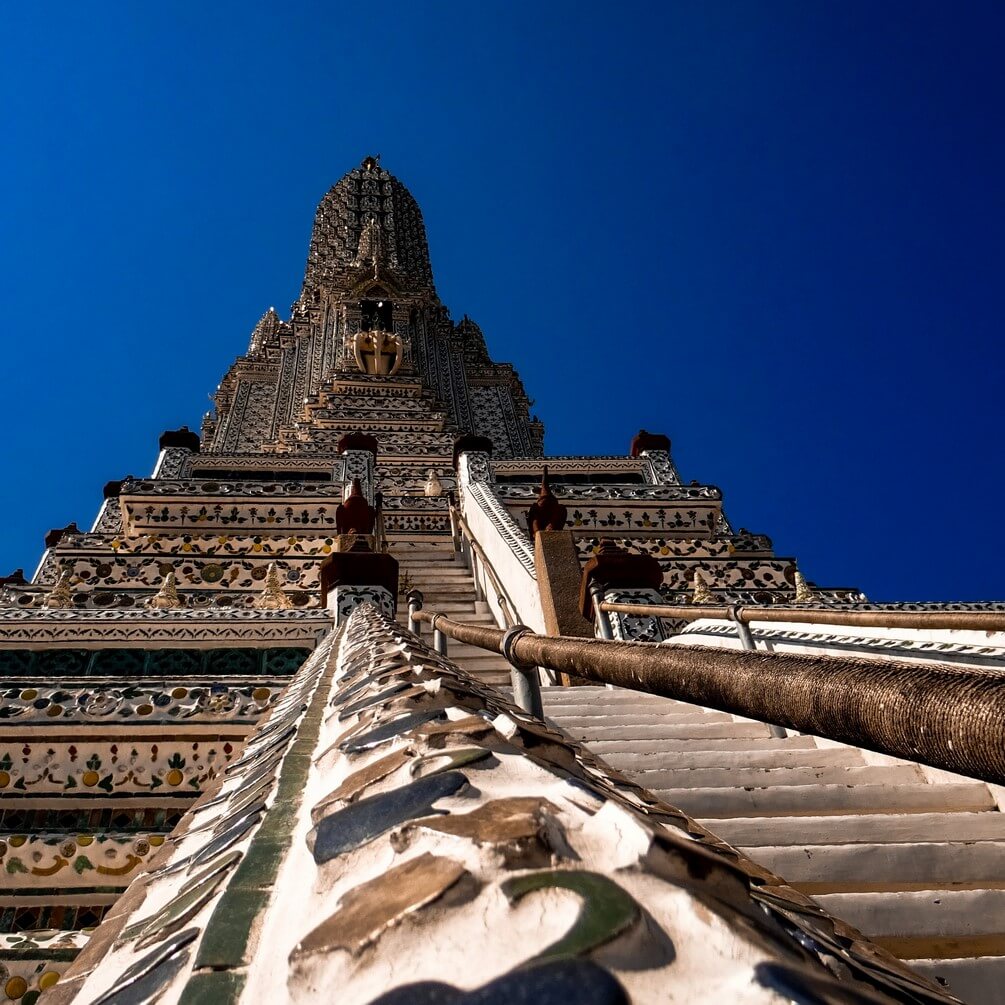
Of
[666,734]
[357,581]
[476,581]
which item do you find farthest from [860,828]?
[476,581]

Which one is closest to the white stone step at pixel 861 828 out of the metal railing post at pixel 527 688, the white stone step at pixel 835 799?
the white stone step at pixel 835 799

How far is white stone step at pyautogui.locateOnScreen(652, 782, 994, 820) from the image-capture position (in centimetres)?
270

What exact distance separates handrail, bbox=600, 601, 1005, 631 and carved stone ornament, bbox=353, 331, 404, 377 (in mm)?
17848

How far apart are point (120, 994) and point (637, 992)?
0.46 meters

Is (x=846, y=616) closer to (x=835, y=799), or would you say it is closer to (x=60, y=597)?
(x=835, y=799)

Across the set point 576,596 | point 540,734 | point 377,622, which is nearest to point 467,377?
point 576,596

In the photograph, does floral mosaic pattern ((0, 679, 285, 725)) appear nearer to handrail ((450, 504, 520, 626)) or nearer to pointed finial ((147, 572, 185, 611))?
pointed finial ((147, 572, 185, 611))

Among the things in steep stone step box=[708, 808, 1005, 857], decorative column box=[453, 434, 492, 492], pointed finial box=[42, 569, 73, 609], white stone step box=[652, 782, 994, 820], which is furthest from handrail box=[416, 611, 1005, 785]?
decorative column box=[453, 434, 492, 492]

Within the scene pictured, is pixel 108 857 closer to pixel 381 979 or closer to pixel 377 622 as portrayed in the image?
pixel 377 622

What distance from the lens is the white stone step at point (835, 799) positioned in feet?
8.84

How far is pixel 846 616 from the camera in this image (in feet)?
Result: 11.4

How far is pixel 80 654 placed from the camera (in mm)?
4480

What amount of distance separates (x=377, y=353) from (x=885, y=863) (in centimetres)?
2134

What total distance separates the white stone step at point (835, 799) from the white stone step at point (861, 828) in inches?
8.5
